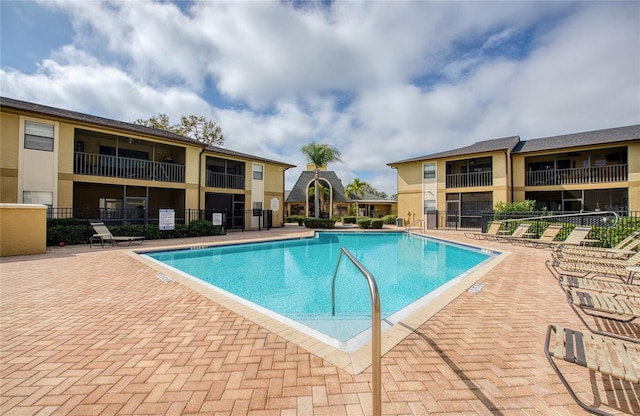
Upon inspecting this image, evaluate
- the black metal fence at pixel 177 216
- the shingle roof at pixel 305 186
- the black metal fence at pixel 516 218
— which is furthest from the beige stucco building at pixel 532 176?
the black metal fence at pixel 177 216

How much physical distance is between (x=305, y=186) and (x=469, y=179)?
19201 mm

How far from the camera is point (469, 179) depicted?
21516 millimetres

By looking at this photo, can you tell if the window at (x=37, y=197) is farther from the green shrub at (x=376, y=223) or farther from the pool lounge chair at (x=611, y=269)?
the green shrub at (x=376, y=223)

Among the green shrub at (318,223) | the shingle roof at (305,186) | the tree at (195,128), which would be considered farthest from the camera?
the shingle roof at (305,186)

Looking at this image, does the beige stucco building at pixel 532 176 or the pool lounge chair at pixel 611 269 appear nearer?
the pool lounge chair at pixel 611 269

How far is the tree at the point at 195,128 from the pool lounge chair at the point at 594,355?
30648mm

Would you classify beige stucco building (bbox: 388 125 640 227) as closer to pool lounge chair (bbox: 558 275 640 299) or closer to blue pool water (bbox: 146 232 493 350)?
blue pool water (bbox: 146 232 493 350)

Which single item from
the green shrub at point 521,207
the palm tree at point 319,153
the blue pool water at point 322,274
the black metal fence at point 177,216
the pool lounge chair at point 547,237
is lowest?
the blue pool water at point 322,274

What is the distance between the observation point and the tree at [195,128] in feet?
91.4

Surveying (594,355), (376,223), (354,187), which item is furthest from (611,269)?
(354,187)

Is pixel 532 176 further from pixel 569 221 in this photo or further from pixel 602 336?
pixel 602 336

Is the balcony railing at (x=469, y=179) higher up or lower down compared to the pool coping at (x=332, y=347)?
higher up

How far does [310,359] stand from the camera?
2699 mm

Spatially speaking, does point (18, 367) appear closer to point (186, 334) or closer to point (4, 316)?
point (186, 334)
